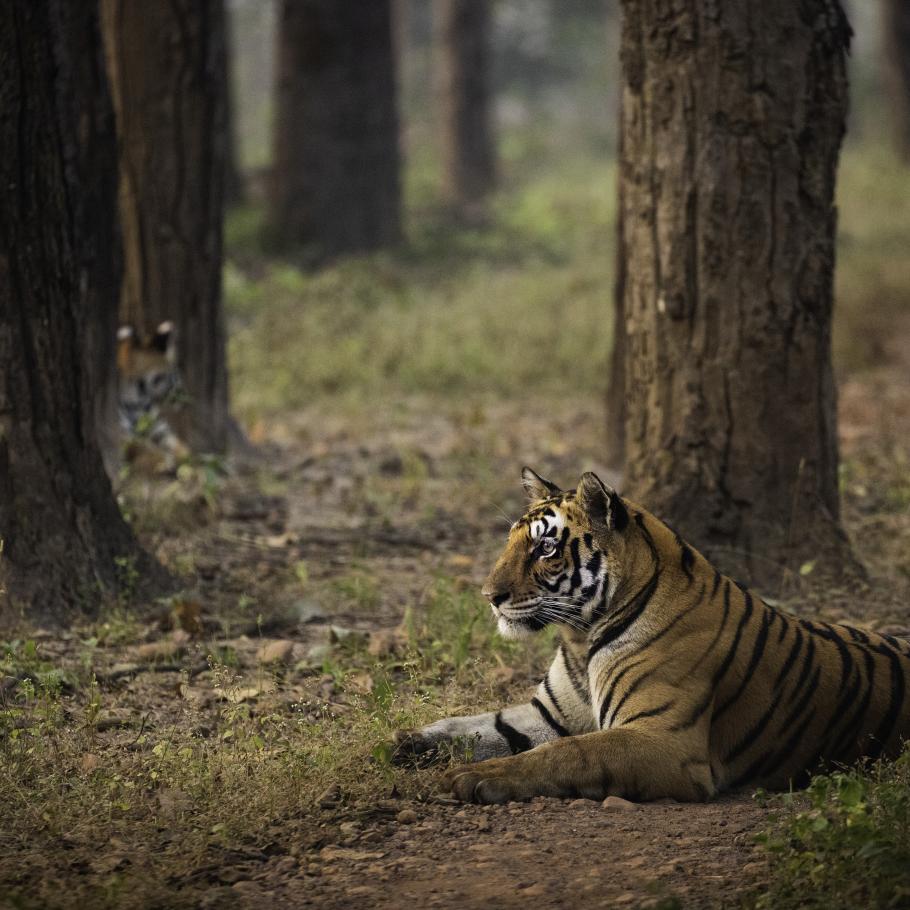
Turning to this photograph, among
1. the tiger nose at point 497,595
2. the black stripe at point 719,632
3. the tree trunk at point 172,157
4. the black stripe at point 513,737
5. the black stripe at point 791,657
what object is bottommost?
the black stripe at point 513,737

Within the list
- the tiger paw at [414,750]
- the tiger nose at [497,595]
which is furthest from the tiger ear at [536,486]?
the tiger paw at [414,750]

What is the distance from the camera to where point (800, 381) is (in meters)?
6.58

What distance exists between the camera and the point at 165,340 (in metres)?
9.40

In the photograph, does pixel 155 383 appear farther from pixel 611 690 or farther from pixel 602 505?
pixel 611 690

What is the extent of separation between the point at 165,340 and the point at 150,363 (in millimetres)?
259

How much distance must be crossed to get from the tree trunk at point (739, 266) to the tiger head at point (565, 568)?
1.89 m

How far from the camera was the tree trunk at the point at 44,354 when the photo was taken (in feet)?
19.5

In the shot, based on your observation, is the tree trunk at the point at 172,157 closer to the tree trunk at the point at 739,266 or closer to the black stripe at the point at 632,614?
the tree trunk at the point at 739,266

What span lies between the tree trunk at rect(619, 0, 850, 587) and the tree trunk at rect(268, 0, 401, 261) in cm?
1157

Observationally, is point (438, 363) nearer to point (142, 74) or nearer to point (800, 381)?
point (142, 74)

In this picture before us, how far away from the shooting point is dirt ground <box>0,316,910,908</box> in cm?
385

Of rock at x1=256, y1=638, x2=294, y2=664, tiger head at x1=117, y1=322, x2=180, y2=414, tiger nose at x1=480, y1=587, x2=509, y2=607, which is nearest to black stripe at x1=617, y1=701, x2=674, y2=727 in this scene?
tiger nose at x1=480, y1=587, x2=509, y2=607

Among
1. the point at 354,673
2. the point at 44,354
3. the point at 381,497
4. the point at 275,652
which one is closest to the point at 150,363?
the point at 381,497

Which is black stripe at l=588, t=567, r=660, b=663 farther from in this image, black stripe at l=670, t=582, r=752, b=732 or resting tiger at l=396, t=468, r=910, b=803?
black stripe at l=670, t=582, r=752, b=732
